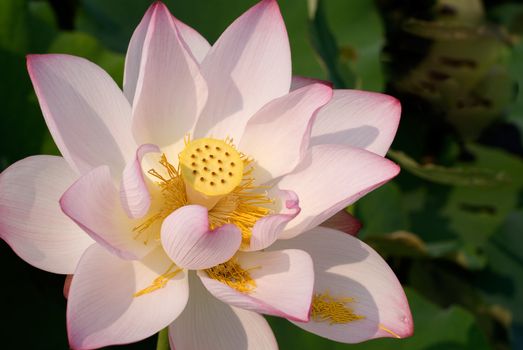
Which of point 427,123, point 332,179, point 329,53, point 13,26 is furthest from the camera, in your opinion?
point 427,123

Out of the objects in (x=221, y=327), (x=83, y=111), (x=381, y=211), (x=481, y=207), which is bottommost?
(x=481, y=207)

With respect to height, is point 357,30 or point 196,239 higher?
point 196,239

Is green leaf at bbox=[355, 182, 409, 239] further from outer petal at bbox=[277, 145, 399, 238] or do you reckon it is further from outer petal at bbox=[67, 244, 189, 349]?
outer petal at bbox=[67, 244, 189, 349]

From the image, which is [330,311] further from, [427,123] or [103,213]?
[427,123]

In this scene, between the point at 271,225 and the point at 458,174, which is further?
the point at 458,174

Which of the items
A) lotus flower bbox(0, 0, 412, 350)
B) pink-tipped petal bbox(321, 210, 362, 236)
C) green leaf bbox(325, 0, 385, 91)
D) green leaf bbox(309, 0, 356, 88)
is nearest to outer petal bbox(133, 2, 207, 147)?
lotus flower bbox(0, 0, 412, 350)

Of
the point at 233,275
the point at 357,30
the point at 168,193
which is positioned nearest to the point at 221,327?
the point at 233,275

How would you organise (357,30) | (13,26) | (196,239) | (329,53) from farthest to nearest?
(357,30) → (329,53) → (13,26) → (196,239)
